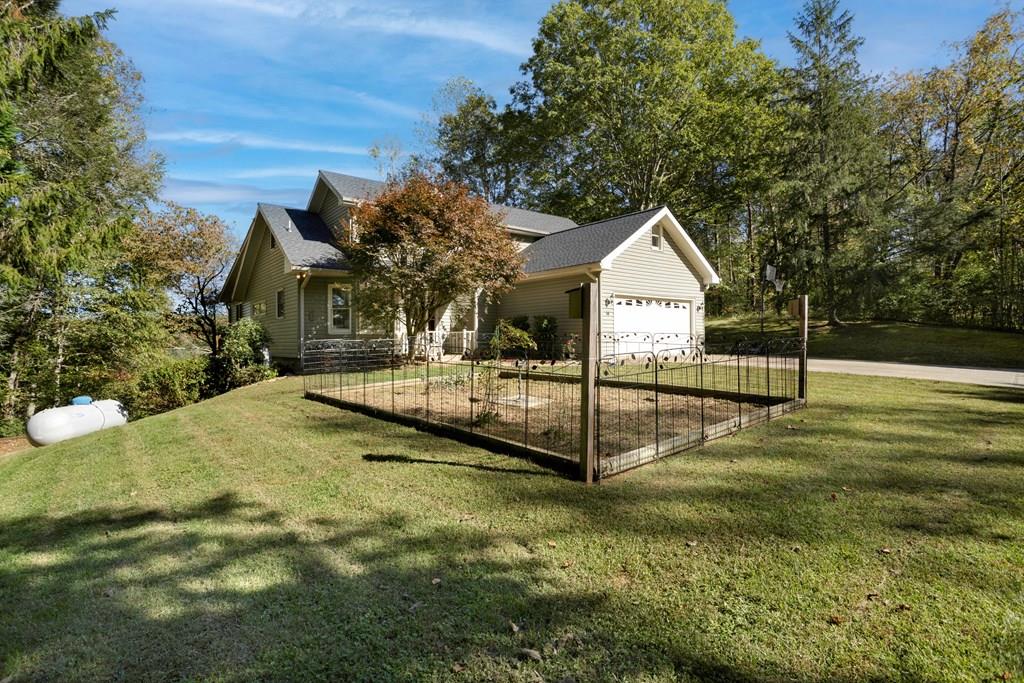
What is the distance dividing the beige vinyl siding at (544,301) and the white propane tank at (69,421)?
11.1 m

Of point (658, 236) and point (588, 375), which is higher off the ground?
point (658, 236)

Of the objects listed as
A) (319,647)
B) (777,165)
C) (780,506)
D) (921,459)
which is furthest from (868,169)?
(319,647)

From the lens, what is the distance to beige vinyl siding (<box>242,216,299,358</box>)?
1521 centimetres

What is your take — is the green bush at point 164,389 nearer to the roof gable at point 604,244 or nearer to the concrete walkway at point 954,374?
the roof gable at point 604,244

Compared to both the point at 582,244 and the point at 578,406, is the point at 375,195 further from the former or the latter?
the point at 578,406

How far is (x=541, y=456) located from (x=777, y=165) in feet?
80.3

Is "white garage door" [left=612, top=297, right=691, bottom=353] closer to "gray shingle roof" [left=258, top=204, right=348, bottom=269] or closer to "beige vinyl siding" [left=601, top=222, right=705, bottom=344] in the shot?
"beige vinyl siding" [left=601, top=222, right=705, bottom=344]

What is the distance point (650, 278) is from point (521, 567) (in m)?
14.2

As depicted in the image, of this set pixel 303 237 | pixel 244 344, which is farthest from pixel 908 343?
pixel 244 344

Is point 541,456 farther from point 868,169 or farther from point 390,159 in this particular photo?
point 390,159

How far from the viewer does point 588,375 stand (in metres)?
4.00

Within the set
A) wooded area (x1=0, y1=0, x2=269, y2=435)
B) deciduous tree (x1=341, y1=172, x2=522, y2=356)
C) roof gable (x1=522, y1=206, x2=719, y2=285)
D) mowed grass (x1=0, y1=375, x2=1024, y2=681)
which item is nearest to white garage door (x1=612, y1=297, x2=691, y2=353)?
roof gable (x1=522, y1=206, x2=719, y2=285)

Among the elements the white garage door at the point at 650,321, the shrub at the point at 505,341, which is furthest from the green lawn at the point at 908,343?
the shrub at the point at 505,341

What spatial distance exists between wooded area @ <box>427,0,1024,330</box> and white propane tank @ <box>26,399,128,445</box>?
70.0 ft
